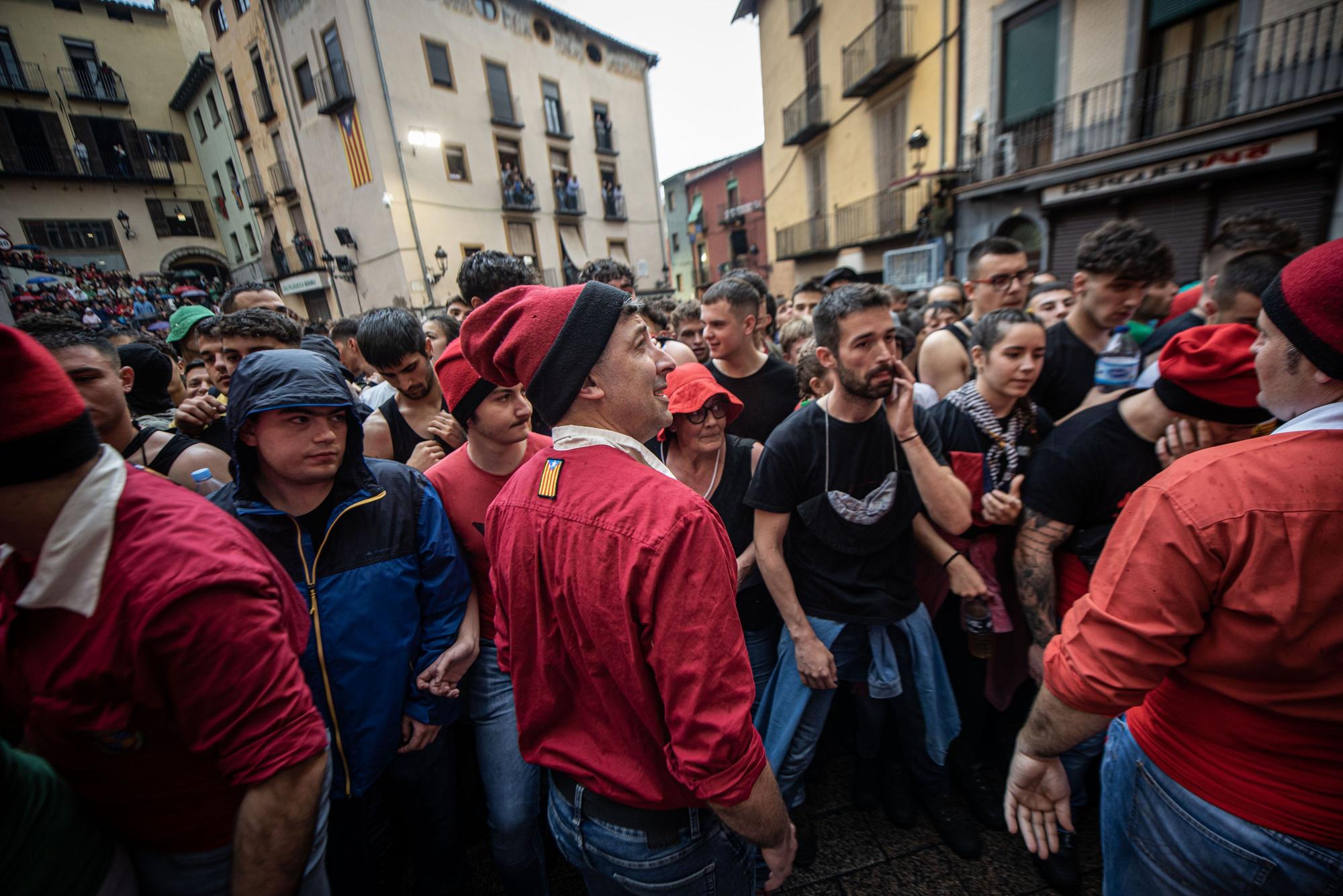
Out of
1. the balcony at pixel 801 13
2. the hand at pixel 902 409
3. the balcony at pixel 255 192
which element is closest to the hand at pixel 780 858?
the hand at pixel 902 409

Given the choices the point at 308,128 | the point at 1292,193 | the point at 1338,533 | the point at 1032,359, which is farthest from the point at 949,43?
the point at 308,128

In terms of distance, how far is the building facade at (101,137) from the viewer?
1725 centimetres

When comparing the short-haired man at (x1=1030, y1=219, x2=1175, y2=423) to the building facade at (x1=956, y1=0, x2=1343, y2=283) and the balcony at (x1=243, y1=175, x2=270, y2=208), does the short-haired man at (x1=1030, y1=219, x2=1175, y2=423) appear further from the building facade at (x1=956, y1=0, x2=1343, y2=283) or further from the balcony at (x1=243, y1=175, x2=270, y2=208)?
the balcony at (x1=243, y1=175, x2=270, y2=208)

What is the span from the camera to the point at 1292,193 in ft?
23.2

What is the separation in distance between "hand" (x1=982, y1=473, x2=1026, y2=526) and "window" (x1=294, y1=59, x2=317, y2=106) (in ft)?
74.6

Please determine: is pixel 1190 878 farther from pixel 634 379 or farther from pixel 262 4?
pixel 262 4

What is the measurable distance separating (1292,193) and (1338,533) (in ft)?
33.9

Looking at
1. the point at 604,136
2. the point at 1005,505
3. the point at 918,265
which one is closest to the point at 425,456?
the point at 1005,505

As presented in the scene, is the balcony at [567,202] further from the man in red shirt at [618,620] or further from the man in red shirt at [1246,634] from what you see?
the man in red shirt at [1246,634]

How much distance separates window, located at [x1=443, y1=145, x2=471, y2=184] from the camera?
17234 mm

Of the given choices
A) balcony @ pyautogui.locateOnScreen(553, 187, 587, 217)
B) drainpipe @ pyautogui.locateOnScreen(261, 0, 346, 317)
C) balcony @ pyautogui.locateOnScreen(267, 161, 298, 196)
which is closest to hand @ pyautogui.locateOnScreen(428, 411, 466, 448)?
drainpipe @ pyautogui.locateOnScreen(261, 0, 346, 317)

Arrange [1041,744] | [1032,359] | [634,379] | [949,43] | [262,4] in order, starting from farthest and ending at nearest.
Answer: [262,4] < [949,43] < [1032,359] < [1041,744] < [634,379]

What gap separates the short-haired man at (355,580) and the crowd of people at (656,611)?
12 millimetres

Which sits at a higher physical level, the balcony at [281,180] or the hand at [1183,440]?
the balcony at [281,180]
